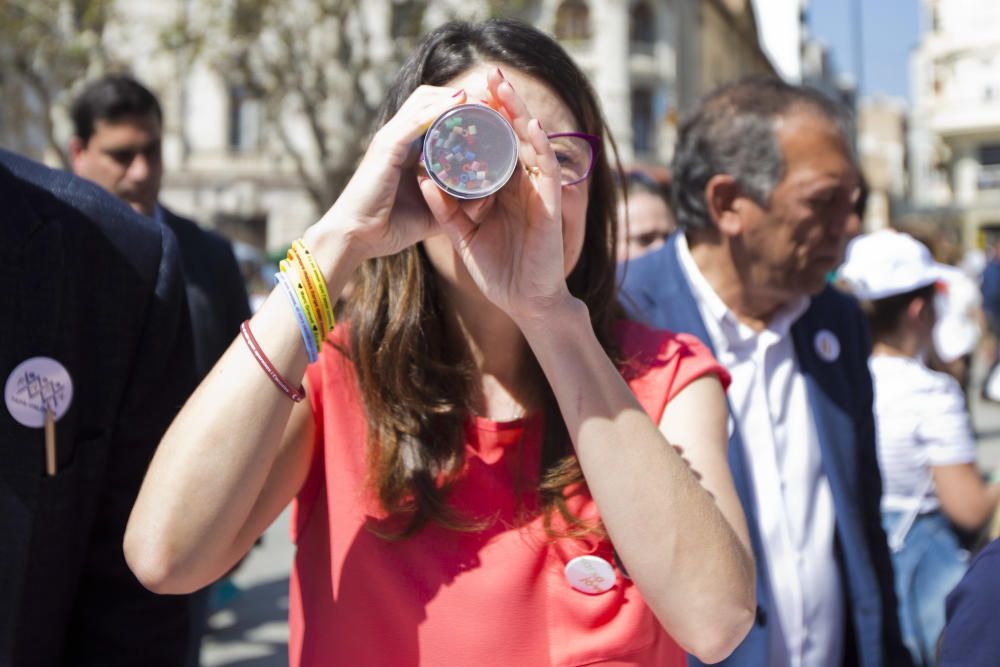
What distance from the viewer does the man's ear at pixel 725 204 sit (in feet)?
8.71

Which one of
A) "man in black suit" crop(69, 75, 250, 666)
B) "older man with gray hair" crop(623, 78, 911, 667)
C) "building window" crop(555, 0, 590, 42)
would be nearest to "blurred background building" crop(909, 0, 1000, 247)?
"building window" crop(555, 0, 590, 42)

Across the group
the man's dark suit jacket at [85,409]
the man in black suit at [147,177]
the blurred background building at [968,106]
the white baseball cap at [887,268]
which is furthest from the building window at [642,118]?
the man's dark suit jacket at [85,409]

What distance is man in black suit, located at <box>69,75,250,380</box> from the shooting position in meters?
3.71

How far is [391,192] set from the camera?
1.46m

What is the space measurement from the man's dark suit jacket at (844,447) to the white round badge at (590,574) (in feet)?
2.33

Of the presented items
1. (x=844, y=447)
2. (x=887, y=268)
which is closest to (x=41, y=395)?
(x=844, y=447)

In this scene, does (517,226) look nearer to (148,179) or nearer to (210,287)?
(210,287)

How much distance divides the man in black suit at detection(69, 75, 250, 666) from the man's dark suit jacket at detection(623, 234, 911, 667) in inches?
67.3

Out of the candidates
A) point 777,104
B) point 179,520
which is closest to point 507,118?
point 179,520

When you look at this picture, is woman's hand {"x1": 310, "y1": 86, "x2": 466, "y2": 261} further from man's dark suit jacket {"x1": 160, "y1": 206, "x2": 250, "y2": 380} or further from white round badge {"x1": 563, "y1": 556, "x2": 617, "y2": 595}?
man's dark suit jacket {"x1": 160, "y1": 206, "x2": 250, "y2": 380}

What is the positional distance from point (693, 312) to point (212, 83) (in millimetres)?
30713

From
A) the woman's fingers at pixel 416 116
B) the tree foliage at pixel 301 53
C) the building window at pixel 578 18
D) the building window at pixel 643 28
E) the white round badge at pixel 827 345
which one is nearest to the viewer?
the woman's fingers at pixel 416 116

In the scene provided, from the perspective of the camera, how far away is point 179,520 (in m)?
1.45

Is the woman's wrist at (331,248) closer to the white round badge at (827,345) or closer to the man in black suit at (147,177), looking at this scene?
the white round badge at (827,345)
